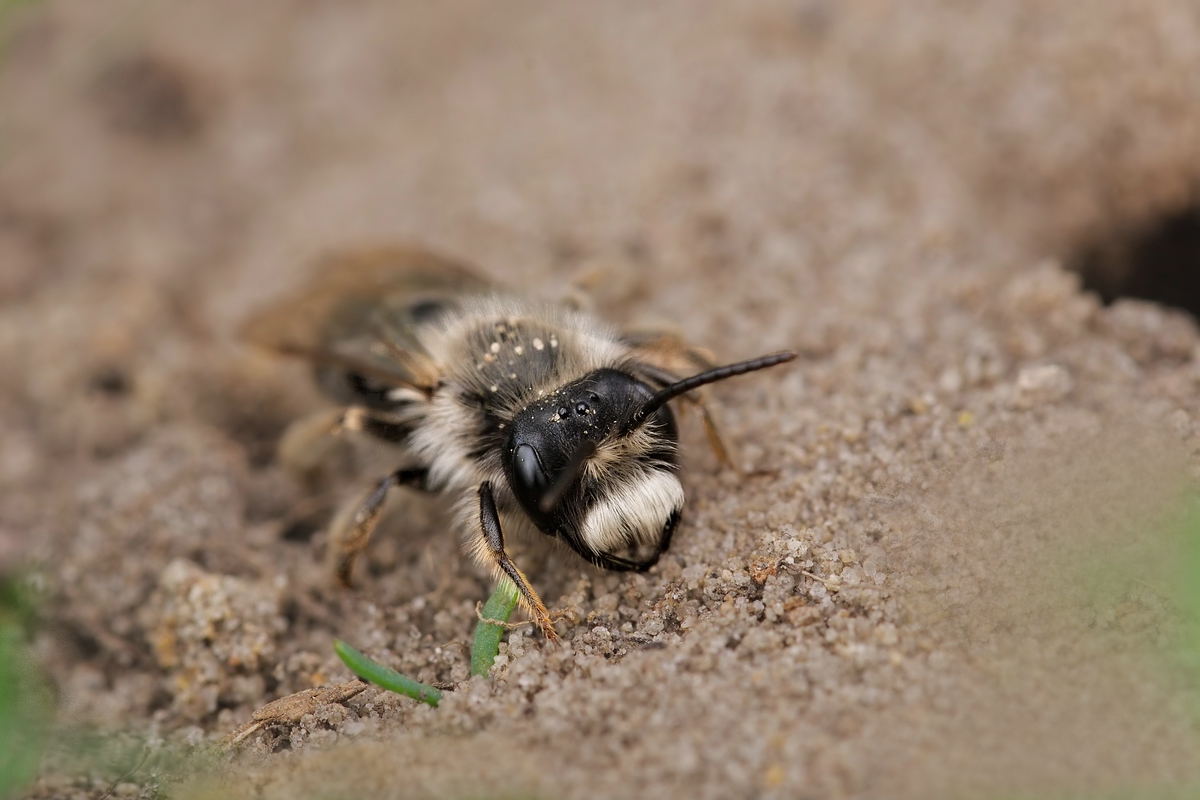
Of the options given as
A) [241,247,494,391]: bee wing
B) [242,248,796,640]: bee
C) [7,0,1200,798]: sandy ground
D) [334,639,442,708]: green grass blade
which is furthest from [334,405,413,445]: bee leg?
[334,639,442,708]: green grass blade

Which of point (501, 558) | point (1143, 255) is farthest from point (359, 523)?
point (1143, 255)

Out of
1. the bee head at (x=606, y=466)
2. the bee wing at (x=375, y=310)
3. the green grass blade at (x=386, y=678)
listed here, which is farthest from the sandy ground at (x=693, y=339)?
the bee wing at (x=375, y=310)

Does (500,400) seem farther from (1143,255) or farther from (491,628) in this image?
(1143,255)

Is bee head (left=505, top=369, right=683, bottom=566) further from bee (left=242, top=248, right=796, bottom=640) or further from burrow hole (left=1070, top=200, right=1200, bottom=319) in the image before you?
burrow hole (left=1070, top=200, right=1200, bottom=319)

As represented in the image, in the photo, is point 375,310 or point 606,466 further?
point 375,310

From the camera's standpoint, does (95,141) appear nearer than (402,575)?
No

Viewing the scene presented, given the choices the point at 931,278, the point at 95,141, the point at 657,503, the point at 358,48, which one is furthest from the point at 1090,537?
the point at 95,141

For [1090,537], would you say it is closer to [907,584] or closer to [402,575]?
[907,584]
